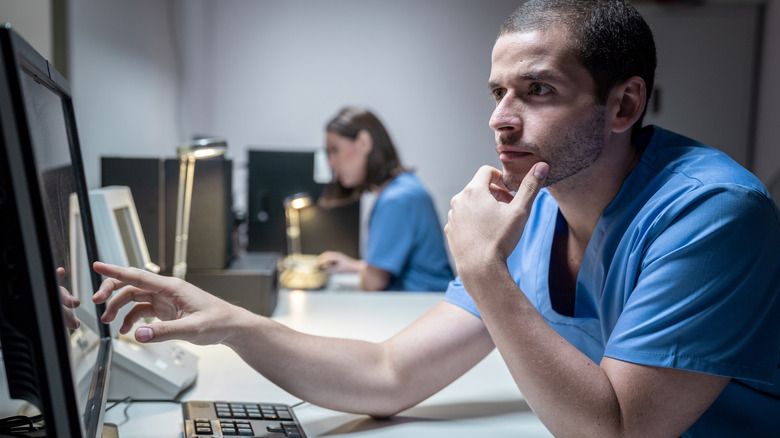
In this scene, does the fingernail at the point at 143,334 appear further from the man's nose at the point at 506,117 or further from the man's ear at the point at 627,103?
the man's ear at the point at 627,103

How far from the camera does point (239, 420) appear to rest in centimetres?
86

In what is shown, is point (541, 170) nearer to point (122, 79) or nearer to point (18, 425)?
point (18, 425)

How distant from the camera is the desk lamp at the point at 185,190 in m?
1.43

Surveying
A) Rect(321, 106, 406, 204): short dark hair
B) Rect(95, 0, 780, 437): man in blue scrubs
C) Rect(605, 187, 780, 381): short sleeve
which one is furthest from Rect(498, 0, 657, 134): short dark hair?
Rect(321, 106, 406, 204): short dark hair

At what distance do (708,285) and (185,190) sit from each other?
1.12 m

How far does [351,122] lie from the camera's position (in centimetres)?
266

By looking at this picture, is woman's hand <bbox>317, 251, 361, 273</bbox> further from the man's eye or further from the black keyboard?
the man's eye

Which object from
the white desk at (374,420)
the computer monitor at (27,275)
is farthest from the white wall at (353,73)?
the computer monitor at (27,275)

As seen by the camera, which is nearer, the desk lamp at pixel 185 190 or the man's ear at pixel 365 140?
the desk lamp at pixel 185 190

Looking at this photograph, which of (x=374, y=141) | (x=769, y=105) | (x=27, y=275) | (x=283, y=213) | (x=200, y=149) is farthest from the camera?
(x=769, y=105)

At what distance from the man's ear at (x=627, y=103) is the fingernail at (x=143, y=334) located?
661mm

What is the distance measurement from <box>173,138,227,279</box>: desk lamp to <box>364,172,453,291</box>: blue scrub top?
3.37 feet

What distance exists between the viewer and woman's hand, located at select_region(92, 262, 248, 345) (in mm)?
826

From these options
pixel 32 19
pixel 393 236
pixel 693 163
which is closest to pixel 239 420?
pixel 693 163
